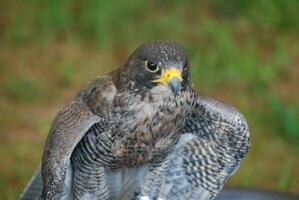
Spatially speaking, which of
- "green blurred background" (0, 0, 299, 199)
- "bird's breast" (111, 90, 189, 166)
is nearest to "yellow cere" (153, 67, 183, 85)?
"bird's breast" (111, 90, 189, 166)

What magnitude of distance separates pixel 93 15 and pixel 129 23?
0.41m

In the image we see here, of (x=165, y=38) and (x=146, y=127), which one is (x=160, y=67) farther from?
(x=165, y=38)

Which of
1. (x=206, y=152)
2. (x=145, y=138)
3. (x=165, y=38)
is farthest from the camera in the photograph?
(x=165, y=38)

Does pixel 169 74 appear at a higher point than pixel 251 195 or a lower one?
higher

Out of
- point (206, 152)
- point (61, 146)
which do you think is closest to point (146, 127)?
point (61, 146)

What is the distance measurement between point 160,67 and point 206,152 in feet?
2.79

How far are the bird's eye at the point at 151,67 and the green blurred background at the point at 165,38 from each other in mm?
2546

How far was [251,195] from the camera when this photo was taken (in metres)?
5.19

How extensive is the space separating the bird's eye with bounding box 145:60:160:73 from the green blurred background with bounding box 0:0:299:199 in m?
2.55

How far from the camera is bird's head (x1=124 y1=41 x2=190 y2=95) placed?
414 centimetres

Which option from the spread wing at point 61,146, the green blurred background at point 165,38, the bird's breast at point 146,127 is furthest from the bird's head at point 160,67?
the green blurred background at point 165,38

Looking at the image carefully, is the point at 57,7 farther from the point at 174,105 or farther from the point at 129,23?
the point at 174,105

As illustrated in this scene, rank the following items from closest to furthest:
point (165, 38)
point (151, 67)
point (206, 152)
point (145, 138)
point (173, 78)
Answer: point (173, 78) < point (151, 67) < point (145, 138) < point (206, 152) < point (165, 38)

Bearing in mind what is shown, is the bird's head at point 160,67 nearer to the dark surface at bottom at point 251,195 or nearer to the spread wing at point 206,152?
the spread wing at point 206,152
